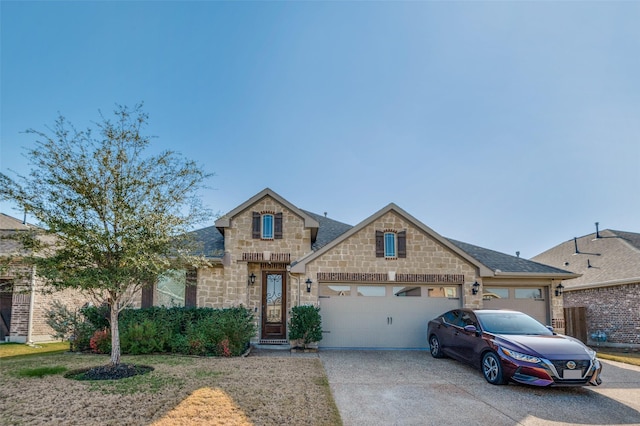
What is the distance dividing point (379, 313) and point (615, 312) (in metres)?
9.93

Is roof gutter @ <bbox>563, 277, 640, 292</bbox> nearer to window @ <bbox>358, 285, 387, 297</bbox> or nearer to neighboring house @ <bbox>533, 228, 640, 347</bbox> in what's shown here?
neighboring house @ <bbox>533, 228, 640, 347</bbox>

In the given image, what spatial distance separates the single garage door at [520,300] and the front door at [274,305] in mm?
6883

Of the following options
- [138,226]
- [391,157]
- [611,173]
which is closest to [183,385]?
[138,226]

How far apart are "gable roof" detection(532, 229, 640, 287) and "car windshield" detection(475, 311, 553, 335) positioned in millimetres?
8728

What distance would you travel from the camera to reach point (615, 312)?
16.7 meters

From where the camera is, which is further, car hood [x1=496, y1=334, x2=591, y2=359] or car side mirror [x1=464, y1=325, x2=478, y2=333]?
car side mirror [x1=464, y1=325, x2=478, y2=333]

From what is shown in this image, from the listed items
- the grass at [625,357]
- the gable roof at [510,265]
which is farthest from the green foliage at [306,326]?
the grass at [625,357]

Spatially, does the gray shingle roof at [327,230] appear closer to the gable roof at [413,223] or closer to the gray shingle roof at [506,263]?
the gable roof at [413,223]

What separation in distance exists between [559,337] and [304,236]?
8.24 meters

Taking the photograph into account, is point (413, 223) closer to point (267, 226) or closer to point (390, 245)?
point (390, 245)

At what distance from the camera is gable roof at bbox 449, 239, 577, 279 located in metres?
14.8

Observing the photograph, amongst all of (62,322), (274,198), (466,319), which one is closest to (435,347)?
(466,319)

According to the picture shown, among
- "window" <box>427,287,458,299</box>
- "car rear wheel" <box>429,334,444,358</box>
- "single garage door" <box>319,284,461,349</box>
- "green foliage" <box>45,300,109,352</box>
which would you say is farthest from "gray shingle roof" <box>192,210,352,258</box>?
"car rear wheel" <box>429,334,444,358</box>

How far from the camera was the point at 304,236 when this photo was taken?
584 inches
